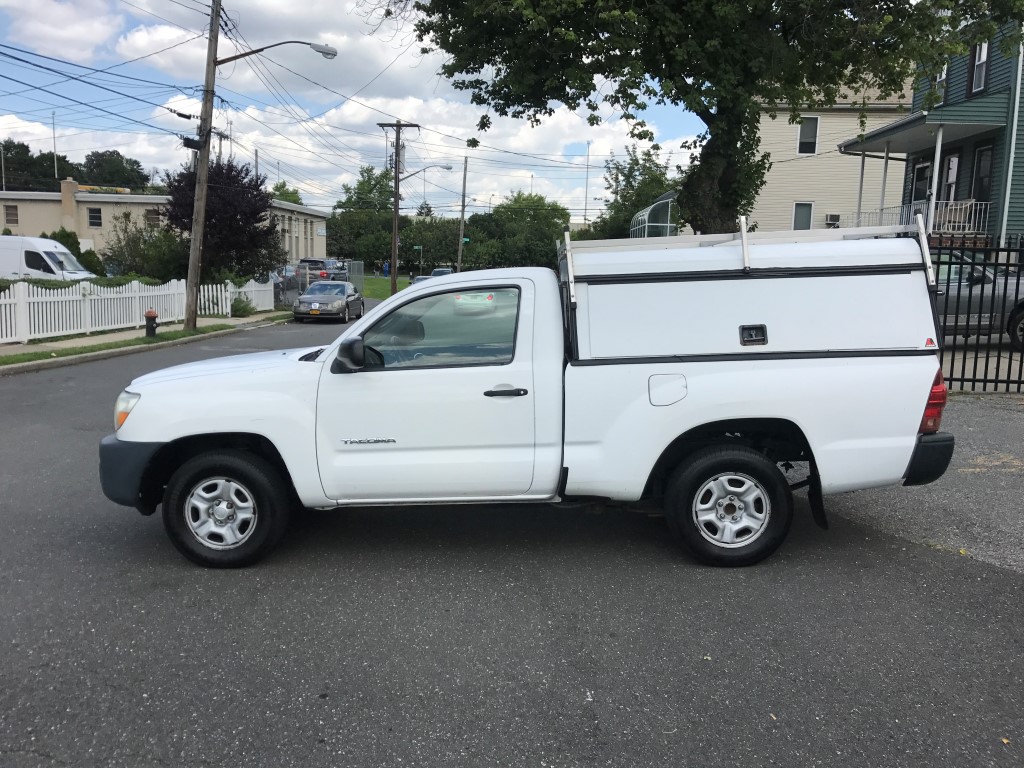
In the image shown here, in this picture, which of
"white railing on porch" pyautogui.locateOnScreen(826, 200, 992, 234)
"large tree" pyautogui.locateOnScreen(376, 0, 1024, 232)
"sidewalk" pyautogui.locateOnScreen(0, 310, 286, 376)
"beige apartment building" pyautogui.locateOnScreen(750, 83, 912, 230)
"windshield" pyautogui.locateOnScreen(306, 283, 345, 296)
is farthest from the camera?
"beige apartment building" pyautogui.locateOnScreen(750, 83, 912, 230)

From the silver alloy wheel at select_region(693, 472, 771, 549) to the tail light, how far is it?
3.31 feet

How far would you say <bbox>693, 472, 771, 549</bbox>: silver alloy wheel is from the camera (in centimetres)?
491

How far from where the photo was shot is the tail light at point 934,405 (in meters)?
4.79

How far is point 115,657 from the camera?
382cm

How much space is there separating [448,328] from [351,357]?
0.62m

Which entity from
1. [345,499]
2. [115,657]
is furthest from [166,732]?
[345,499]

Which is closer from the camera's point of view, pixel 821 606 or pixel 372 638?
pixel 372 638

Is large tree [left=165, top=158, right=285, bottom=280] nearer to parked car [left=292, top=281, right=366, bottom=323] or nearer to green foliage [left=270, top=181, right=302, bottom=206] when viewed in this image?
parked car [left=292, top=281, right=366, bottom=323]

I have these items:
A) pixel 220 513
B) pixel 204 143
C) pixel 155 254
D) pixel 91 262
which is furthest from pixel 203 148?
pixel 220 513

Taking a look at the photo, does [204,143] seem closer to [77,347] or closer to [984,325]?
[77,347]

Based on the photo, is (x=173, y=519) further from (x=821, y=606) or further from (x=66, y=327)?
(x=66, y=327)

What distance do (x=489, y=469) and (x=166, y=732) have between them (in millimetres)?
2173

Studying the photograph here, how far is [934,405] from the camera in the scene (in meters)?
4.81

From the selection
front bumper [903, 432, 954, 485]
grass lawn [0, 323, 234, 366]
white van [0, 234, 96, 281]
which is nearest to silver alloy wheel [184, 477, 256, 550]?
front bumper [903, 432, 954, 485]
